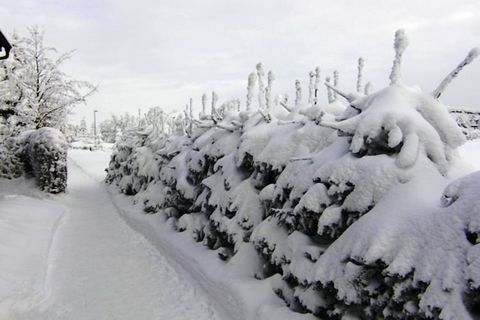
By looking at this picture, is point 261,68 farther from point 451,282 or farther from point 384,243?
point 451,282

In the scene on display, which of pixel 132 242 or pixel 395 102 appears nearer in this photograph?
pixel 395 102

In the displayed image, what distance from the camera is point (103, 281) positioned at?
7332 mm

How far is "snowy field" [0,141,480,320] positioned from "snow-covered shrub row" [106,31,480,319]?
49 cm

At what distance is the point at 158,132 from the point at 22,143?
6507 millimetres

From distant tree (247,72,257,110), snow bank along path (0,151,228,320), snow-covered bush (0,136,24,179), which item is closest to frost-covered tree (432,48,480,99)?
snow bank along path (0,151,228,320)

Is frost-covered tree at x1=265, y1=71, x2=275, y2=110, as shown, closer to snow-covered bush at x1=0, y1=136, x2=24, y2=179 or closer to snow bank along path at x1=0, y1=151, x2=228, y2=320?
snow bank along path at x1=0, y1=151, x2=228, y2=320

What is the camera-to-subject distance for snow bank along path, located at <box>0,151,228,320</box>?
6.03 m

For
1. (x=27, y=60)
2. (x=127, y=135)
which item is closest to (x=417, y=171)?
(x=127, y=135)

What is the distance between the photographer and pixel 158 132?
1633cm

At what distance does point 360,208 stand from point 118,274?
5304mm

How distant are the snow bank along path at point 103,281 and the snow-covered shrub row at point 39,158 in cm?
457

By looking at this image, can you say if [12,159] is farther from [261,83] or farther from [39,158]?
[261,83]

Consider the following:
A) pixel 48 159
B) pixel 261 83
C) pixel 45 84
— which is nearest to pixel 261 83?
pixel 261 83

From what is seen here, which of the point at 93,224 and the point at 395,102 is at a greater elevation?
the point at 395,102
